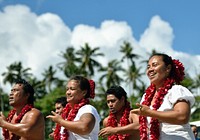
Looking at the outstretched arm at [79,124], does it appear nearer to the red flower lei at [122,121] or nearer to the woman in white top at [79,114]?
the woman in white top at [79,114]

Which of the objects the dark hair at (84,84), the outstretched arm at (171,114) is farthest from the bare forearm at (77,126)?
the outstretched arm at (171,114)

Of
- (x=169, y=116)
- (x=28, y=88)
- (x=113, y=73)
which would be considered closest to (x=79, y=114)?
(x=28, y=88)

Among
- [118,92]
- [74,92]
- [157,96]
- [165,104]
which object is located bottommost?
[165,104]

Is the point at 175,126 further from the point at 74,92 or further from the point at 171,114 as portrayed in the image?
the point at 74,92

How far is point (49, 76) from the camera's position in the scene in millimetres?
56625

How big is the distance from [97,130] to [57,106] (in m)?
2.14

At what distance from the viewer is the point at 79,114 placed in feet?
18.1

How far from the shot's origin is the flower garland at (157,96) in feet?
14.3

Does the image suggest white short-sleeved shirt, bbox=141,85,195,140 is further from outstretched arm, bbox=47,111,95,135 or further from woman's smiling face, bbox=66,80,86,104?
woman's smiling face, bbox=66,80,86,104

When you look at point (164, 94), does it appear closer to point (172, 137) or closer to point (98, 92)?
point (172, 137)

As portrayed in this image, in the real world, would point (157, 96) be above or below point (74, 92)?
below

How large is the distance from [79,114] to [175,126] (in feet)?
5.14

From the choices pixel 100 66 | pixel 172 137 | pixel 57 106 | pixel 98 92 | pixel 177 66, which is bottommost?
pixel 172 137

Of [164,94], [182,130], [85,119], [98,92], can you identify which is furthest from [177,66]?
[98,92]
